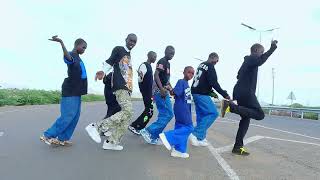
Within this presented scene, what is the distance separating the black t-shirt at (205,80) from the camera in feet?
33.3

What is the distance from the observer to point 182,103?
9055 mm

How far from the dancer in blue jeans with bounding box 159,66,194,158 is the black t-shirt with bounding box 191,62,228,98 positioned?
115 centimetres

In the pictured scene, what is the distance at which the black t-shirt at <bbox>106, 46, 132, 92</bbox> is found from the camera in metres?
8.95

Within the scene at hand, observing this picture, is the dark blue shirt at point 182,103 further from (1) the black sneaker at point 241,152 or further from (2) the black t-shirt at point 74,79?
(2) the black t-shirt at point 74,79

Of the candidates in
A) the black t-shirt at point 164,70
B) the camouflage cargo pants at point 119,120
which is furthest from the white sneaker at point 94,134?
the black t-shirt at point 164,70

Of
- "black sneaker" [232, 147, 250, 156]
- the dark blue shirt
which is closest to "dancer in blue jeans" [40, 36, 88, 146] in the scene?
the dark blue shirt

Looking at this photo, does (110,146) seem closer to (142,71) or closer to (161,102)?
(161,102)

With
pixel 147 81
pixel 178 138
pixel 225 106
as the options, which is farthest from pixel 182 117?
pixel 147 81

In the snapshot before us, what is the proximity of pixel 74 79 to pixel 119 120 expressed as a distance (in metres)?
1.15

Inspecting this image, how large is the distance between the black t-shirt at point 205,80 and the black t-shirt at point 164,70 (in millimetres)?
581

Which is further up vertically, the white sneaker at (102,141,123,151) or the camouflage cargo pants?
the camouflage cargo pants

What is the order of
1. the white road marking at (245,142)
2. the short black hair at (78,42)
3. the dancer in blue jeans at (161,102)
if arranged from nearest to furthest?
1. the short black hair at (78,42)
2. the white road marking at (245,142)
3. the dancer in blue jeans at (161,102)

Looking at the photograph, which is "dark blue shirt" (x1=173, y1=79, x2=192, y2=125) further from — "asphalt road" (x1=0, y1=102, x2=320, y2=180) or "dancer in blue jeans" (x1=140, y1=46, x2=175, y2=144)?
"dancer in blue jeans" (x1=140, y1=46, x2=175, y2=144)

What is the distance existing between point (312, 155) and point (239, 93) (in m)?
1.84
